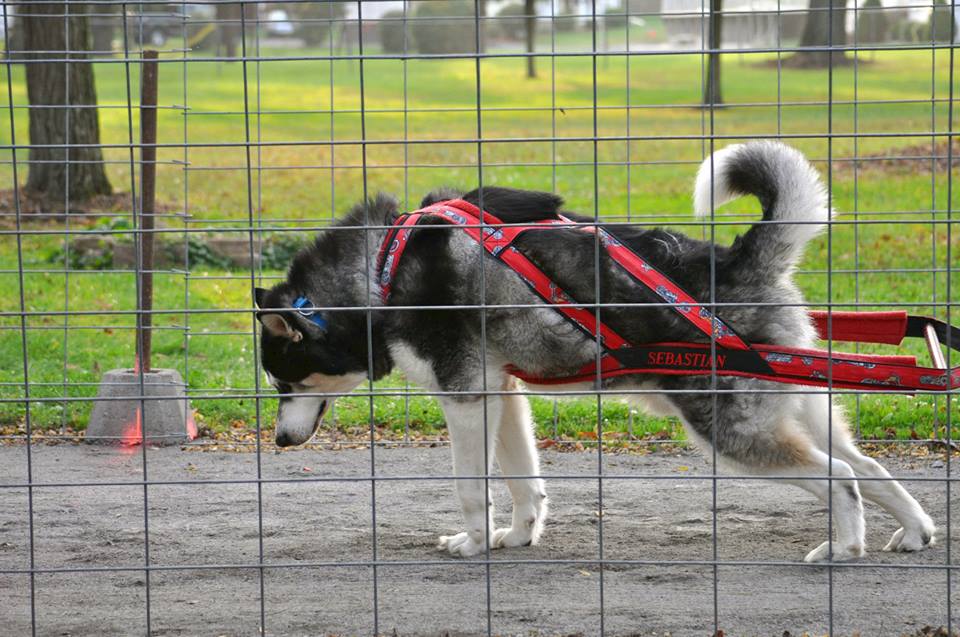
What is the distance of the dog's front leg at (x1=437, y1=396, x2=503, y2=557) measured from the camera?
5.06m

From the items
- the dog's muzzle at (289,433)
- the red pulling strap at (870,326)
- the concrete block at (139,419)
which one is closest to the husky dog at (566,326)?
the red pulling strap at (870,326)

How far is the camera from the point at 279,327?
5.26 metres

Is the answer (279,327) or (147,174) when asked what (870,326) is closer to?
(279,327)

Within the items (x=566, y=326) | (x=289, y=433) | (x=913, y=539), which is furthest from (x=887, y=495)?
(x=289, y=433)

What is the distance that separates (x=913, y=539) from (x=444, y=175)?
14967mm

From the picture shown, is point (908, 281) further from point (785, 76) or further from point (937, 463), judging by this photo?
point (785, 76)

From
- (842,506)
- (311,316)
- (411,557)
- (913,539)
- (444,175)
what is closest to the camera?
(842,506)

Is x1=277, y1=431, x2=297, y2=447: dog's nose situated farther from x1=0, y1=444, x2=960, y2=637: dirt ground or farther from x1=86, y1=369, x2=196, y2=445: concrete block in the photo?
x1=86, y1=369, x2=196, y2=445: concrete block

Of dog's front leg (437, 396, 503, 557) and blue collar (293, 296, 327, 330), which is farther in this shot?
blue collar (293, 296, 327, 330)

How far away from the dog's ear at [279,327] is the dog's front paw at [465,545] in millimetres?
1109

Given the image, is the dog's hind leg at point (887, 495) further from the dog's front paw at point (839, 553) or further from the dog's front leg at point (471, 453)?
the dog's front leg at point (471, 453)

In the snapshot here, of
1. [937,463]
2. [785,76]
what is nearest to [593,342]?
[937,463]

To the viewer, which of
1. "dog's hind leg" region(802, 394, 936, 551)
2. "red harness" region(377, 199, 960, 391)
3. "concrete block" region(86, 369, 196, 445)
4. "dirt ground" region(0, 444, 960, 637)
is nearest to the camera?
"dirt ground" region(0, 444, 960, 637)

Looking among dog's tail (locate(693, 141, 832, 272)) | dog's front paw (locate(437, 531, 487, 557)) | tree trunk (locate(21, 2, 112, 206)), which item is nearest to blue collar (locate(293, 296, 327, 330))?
dog's front paw (locate(437, 531, 487, 557))
